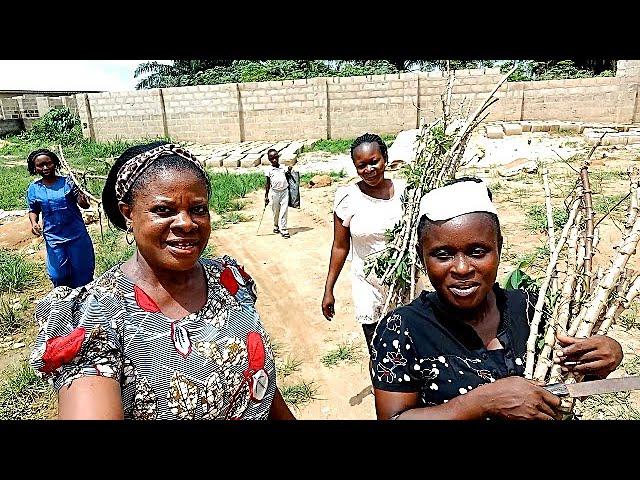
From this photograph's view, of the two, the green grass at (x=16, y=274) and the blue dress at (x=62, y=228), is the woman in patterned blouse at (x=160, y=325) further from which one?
the green grass at (x=16, y=274)

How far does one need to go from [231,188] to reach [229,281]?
8434mm

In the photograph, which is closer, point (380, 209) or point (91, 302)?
point (91, 302)

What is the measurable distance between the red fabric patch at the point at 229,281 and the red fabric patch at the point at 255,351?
16 centimetres

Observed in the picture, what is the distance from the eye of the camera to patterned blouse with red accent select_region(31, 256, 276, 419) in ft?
3.80

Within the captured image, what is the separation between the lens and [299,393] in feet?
11.3

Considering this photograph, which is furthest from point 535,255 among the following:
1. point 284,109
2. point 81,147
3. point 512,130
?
point 81,147

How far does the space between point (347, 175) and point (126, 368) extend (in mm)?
9931

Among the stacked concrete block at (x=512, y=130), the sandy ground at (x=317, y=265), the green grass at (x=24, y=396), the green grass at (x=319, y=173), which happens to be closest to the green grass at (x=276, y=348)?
the sandy ground at (x=317, y=265)

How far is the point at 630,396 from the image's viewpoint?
311 centimetres

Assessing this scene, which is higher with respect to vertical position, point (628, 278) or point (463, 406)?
point (628, 278)

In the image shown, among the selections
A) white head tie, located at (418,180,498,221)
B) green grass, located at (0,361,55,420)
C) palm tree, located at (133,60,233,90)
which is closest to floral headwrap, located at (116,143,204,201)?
white head tie, located at (418,180,498,221)

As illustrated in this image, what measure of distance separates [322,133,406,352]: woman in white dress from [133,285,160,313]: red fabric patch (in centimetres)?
159

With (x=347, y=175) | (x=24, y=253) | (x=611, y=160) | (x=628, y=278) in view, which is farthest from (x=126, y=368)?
(x=611, y=160)
